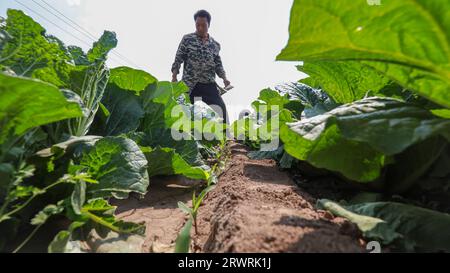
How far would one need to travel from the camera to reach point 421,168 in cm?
121

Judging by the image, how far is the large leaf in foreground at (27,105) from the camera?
883 mm

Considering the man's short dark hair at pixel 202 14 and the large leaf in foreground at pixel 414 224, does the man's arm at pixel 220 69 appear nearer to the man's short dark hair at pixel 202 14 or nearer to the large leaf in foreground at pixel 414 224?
the man's short dark hair at pixel 202 14

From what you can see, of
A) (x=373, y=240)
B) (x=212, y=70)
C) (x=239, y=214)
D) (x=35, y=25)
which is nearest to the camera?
(x=373, y=240)

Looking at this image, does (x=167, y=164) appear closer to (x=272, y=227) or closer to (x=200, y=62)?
(x=272, y=227)

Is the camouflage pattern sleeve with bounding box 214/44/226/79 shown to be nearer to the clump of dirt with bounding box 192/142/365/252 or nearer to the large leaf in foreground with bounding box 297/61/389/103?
the large leaf in foreground with bounding box 297/61/389/103

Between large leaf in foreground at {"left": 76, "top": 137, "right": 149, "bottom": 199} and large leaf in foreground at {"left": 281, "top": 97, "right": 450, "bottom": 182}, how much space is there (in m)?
0.57

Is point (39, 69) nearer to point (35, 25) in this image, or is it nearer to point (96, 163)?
point (35, 25)

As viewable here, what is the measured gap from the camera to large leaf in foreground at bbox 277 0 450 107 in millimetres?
877

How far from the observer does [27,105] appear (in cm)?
95

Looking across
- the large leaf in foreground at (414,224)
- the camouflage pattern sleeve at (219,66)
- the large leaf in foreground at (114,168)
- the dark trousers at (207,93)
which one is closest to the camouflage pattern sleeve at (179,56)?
the dark trousers at (207,93)

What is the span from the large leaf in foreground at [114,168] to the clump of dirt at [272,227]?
29 cm
